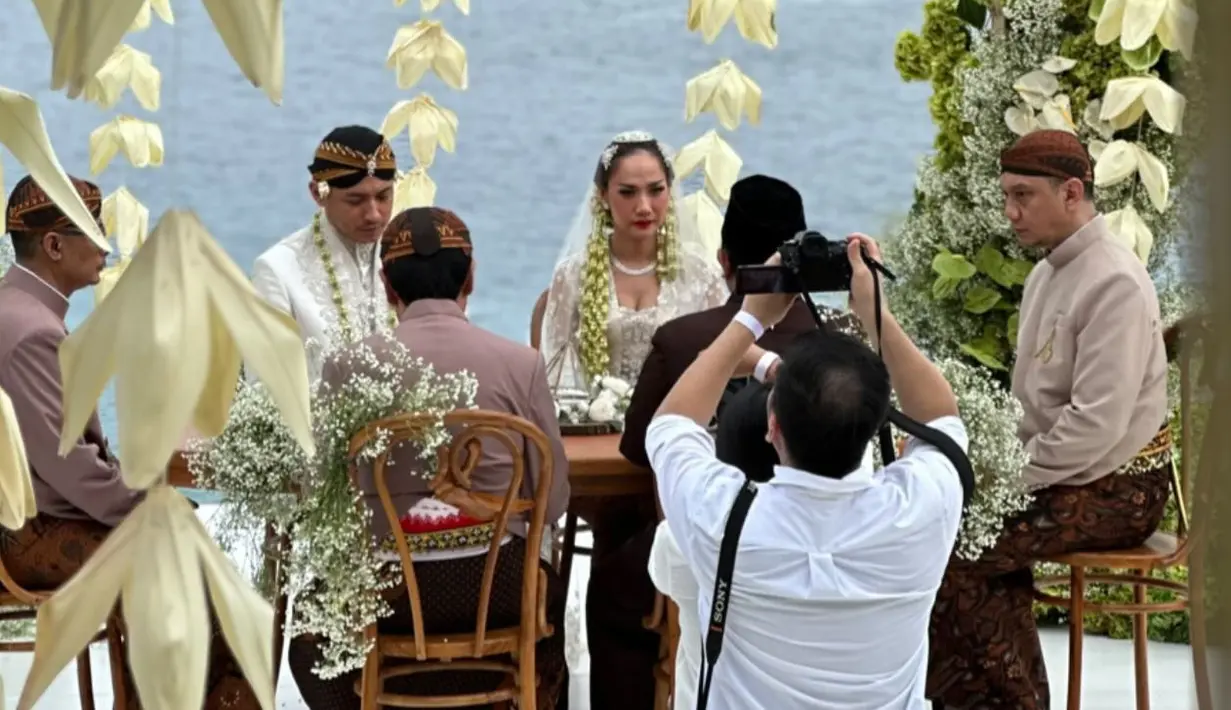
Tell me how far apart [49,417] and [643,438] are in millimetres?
1081

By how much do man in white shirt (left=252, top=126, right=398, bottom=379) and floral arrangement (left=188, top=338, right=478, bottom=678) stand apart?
1.01m

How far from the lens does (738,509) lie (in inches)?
73.7

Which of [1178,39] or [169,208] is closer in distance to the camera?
[1178,39]

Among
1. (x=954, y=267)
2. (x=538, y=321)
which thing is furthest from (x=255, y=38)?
(x=954, y=267)

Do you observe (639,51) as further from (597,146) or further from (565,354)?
(565,354)

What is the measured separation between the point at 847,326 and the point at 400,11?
3.58 m

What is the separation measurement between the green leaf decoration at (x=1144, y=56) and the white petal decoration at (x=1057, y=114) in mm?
226

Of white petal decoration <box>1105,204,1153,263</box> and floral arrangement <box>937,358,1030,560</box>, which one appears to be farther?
white petal decoration <box>1105,204,1153,263</box>

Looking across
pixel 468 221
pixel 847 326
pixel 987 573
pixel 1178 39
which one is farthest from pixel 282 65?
pixel 468 221

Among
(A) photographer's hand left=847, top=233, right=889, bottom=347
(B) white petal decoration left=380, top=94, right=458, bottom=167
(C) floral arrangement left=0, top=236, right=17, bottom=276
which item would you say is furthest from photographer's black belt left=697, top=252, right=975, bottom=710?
(C) floral arrangement left=0, top=236, right=17, bottom=276

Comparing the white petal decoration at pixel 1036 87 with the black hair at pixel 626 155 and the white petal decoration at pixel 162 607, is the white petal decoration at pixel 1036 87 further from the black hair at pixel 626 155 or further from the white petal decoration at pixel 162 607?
the white petal decoration at pixel 162 607

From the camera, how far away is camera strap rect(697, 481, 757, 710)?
1863 millimetres

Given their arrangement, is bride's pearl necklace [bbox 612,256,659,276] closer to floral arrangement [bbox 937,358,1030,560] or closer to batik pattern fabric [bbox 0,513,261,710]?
floral arrangement [bbox 937,358,1030,560]

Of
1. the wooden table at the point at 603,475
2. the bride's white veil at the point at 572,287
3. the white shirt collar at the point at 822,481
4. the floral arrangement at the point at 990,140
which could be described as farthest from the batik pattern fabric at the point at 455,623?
the floral arrangement at the point at 990,140
